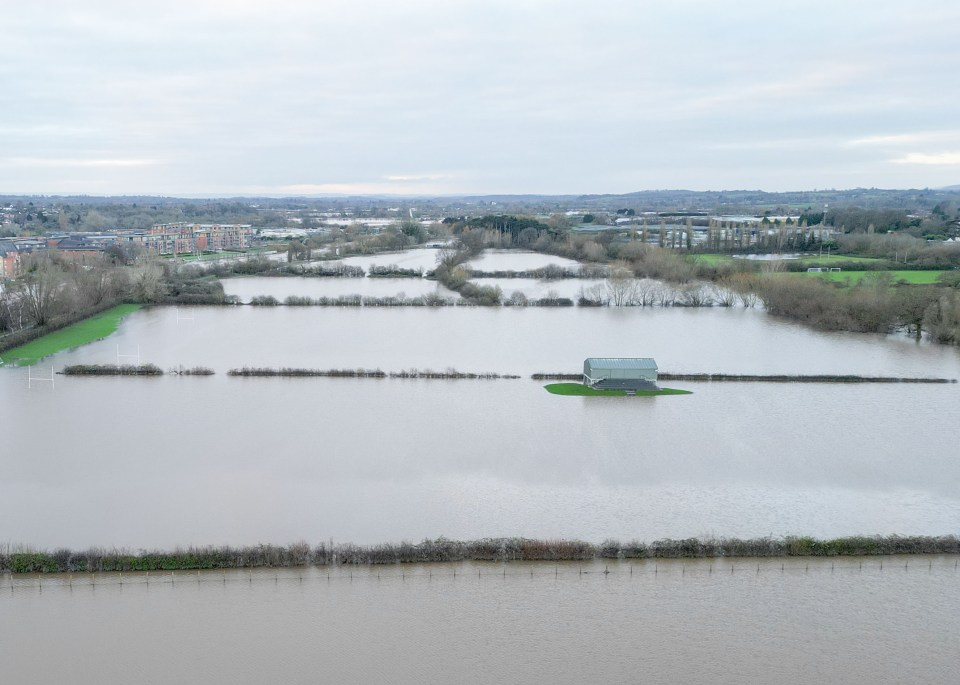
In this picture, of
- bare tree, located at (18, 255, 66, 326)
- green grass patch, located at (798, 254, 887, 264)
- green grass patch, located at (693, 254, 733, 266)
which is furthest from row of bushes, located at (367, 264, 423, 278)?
green grass patch, located at (798, 254, 887, 264)

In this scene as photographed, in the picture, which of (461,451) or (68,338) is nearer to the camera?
(461,451)

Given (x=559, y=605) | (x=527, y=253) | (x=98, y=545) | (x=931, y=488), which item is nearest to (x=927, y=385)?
(x=931, y=488)

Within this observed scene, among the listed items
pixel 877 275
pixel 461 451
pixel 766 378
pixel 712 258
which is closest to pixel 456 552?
pixel 461 451

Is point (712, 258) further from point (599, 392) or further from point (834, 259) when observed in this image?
point (599, 392)

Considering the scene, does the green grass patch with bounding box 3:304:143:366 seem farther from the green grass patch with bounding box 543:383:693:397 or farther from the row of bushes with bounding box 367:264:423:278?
the green grass patch with bounding box 543:383:693:397

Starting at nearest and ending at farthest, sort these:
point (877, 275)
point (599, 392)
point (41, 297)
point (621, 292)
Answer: point (599, 392) → point (41, 297) → point (877, 275) → point (621, 292)

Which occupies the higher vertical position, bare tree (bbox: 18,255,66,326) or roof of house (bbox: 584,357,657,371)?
bare tree (bbox: 18,255,66,326)

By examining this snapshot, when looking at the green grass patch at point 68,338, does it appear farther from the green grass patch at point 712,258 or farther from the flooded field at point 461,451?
the green grass patch at point 712,258
